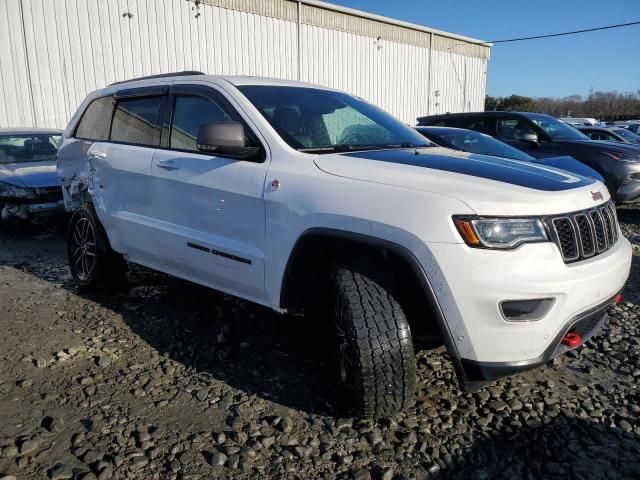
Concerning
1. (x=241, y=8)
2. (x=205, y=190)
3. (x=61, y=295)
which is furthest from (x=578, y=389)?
(x=241, y=8)

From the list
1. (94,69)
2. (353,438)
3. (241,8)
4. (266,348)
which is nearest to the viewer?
(353,438)

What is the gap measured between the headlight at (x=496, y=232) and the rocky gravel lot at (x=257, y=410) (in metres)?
0.99

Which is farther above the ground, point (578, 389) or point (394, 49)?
point (394, 49)

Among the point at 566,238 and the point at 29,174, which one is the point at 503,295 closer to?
the point at 566,238

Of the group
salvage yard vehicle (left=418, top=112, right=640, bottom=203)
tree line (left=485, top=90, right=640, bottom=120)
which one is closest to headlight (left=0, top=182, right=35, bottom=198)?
salvage yard vehicle (left=418, top=112, right=640, bottom=203)

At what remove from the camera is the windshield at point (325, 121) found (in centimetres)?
311

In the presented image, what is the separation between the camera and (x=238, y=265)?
10.0 feet

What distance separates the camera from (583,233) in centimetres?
247

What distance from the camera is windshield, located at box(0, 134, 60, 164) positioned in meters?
7.84

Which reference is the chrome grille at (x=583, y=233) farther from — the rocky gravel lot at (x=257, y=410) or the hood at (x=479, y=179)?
the rocky gravel lot at (x=257, y=410)

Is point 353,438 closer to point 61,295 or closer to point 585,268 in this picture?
point 585,268

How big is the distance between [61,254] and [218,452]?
4667 millimetres

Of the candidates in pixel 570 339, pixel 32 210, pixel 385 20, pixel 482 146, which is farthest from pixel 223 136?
pixel 385 20

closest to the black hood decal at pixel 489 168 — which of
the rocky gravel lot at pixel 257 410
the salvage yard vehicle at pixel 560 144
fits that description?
the rocky gravel lot at pixel 257 410
